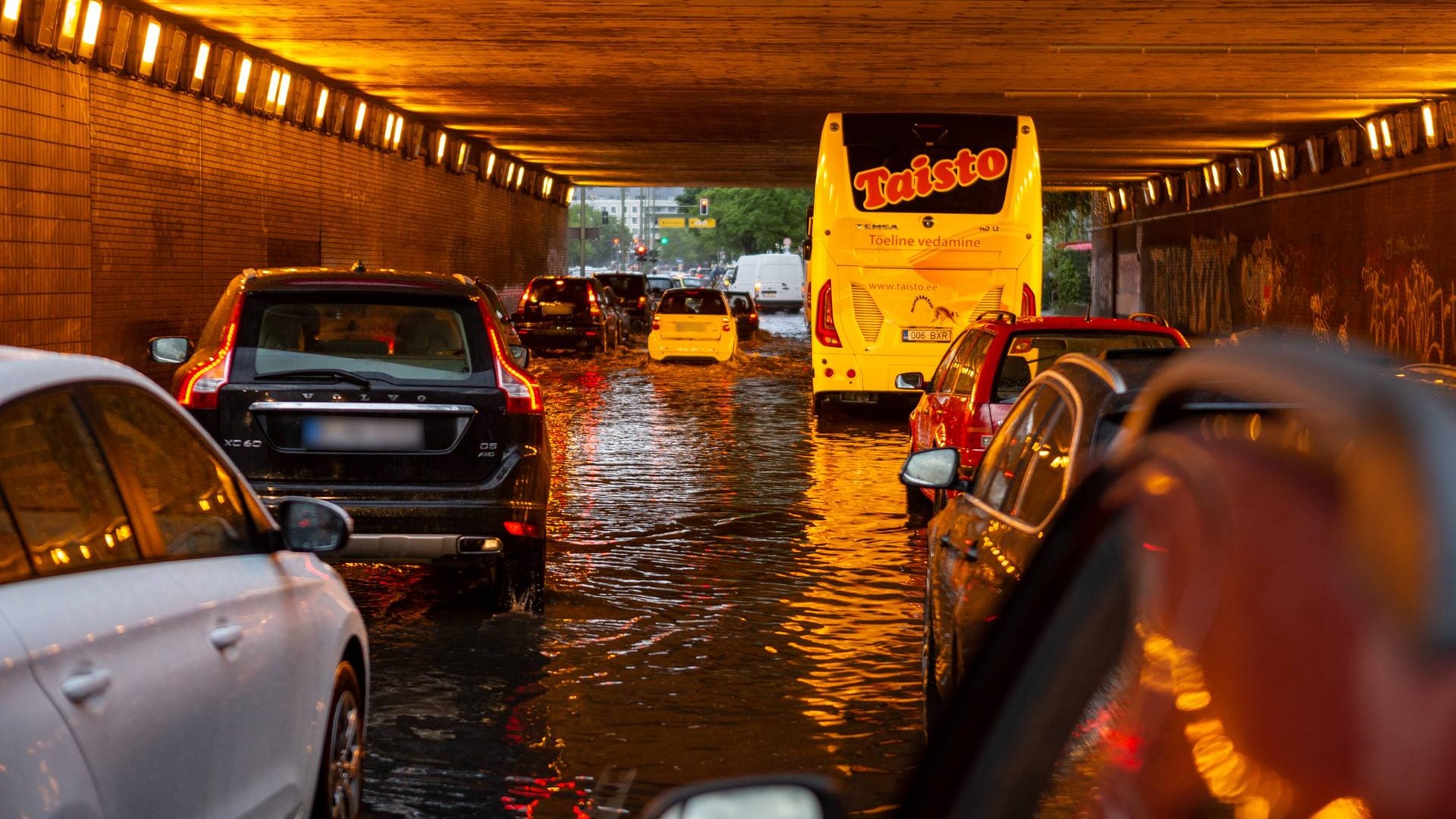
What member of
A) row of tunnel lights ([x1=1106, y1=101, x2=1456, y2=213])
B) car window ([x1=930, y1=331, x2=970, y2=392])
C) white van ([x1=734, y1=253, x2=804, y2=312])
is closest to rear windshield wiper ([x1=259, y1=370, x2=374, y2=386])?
car window ([x1=930, y1=331, x2=970, y2=392])

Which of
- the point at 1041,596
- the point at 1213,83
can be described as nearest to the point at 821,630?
the point at 1041,596

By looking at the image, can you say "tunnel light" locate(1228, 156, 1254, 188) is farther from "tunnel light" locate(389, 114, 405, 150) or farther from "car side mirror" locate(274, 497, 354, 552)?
"car side mirror" locate(274, 497, 354, 552)

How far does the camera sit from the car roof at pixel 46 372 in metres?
3.50

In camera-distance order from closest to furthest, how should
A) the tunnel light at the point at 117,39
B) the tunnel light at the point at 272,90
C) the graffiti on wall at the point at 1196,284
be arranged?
the tunnel light at the point at 117,39, the tunnel light at the point at 272,90, the graffiti on wall at the point at 1196,284

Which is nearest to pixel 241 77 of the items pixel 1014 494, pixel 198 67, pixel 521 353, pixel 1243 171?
pixel 198 67

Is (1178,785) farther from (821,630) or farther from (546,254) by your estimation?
(546,254)

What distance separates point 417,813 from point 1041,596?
4.05 metres

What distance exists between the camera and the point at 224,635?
399cm

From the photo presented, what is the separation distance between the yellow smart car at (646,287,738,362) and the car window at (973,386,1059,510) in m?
27.9

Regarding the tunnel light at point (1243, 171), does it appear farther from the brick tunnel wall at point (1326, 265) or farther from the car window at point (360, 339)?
the car window at point (360, 339)

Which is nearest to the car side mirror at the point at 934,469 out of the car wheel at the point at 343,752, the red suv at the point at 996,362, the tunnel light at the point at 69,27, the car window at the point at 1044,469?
the car window at the point at 1044,469

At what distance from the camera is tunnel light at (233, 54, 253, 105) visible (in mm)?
23328

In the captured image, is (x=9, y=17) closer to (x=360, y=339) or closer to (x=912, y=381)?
(x=912, y=381)

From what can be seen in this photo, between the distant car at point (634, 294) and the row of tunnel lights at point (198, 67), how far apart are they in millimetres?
13813
